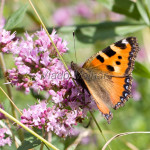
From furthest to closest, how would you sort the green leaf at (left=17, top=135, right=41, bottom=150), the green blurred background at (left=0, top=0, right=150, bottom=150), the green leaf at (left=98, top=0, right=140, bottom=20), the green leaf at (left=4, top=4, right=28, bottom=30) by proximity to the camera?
1. the green leaf at (left=98, top=0, right=140, bottom=20)
2. the green blurred background at (left=0, top=0, right=150, bottom=150)
3. the green leaf at (left=4, top=4, right=28, bottom=30)
4. the green leaf at (left=17, top=135, right=41, bottom=150)

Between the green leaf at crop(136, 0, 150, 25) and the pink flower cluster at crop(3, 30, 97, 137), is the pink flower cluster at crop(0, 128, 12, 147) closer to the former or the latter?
the pink flower cluster at crop(3, 30, 97, 137)

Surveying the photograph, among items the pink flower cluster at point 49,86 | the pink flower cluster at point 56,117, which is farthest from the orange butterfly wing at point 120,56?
the pink flower cluster at point 56,117

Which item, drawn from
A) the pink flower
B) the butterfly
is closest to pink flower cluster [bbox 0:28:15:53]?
the butterfly

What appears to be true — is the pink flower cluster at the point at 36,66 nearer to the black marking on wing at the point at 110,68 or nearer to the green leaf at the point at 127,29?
the black marking on wing at the point at 110,68

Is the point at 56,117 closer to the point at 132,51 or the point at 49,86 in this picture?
the point at 49,86

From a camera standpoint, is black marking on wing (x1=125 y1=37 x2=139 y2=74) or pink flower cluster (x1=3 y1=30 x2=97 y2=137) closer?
pink flower cluster (x1=3 y1=30 x2=97 y2=137)

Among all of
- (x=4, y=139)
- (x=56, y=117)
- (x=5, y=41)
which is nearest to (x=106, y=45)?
(x=5, y=41)
